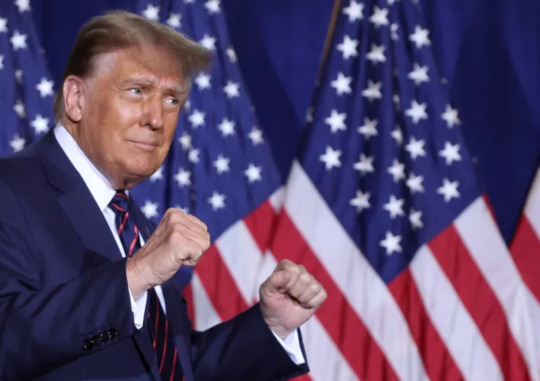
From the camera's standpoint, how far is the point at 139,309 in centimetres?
164

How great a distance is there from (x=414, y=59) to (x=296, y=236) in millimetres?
736

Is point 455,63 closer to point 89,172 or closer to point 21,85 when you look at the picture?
point 21,85

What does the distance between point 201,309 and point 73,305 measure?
→ 1.70m

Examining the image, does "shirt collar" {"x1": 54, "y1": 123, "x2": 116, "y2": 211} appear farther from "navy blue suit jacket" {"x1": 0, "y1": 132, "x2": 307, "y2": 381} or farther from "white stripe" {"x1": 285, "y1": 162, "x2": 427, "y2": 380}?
"white stripe" {"x1": 285, "y1": 162, "x2": 427, "y2": 380}

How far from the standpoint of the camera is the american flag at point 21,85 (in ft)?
10.6

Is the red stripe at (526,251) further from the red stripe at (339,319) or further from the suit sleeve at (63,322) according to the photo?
the suit sleeve at (63,322)

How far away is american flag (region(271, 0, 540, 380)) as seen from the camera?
10.4 feet

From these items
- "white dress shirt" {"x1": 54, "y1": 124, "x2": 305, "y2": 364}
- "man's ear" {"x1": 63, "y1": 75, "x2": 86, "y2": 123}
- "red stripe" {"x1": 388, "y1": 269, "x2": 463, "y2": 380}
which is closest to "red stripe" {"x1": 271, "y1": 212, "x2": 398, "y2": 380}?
"red stripe" {"x1": 388, "y1": 269, "x2": 463, "y2": 380}

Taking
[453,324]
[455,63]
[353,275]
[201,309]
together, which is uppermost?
[455,63]

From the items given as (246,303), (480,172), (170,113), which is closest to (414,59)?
(480,172)

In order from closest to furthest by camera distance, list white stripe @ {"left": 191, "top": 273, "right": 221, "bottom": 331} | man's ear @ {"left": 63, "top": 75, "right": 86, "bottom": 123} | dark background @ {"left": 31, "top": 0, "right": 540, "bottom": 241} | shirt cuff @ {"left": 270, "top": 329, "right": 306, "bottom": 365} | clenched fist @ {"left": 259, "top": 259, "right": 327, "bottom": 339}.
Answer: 1. clenched fist @ {"left": 259, "top": 259, "right": 327, "bottom": 339}
2. man's ear @ {"left": 63, "top": 75, "right": 86, "bottom": 123}
3. shirt cuff @ {"left": 270, "top": 329, "right": 306, "bottom": 365}
4. white stripe @ {"left": 191, "top": 273, "right": 221, "bottom": 331}
5. dark background @ {"left": 31, "top": 0, "right": 540, "bottom": 241}

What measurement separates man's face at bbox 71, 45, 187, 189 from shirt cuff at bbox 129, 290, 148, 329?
0.39 meters

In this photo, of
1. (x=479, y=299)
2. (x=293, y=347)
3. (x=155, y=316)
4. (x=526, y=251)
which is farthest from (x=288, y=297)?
(x=526, y=251)

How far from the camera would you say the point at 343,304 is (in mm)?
3213
